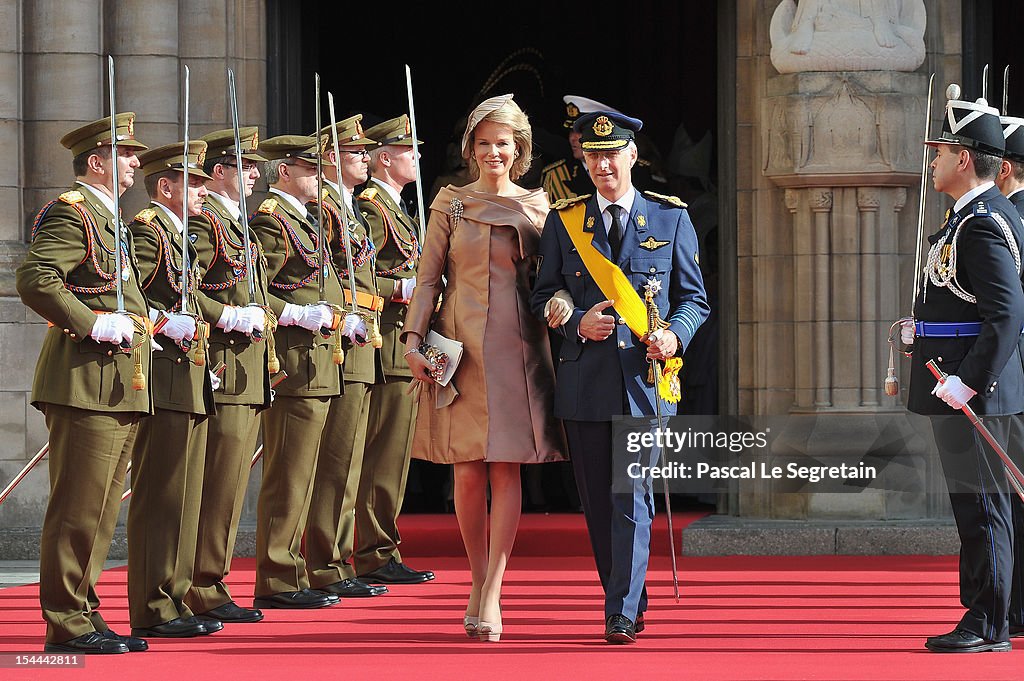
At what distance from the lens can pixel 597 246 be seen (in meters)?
6.48

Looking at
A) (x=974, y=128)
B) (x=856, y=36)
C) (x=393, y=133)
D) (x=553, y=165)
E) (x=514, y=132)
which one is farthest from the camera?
(x=553, y=165)

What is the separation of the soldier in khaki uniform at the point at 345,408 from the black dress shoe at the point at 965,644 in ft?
9.12

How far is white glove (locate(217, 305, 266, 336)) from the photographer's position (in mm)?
7113

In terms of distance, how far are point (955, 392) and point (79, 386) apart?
290 cm

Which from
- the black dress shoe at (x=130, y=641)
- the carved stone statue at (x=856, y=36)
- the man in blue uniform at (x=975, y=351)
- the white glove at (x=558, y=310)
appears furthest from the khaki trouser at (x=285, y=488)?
the carved stone statue at (x=856, y=36)

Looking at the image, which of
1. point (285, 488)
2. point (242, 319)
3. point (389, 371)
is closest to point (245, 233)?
point (242, 319)

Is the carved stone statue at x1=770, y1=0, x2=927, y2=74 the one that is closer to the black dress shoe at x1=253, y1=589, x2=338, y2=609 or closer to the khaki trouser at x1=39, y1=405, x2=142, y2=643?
the black dress shoe at x1=253, y1=589, x2=338, y2=609

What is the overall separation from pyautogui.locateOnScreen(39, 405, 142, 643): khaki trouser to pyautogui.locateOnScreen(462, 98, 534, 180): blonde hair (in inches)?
63.1

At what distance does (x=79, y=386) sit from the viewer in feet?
20.6

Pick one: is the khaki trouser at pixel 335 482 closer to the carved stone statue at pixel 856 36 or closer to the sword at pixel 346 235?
the sword at pixel 346 235

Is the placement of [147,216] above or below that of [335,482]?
above

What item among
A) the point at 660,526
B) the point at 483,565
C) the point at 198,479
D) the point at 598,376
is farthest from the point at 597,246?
the point at 660,526

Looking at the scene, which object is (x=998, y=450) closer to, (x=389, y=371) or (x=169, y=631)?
(x=169, y=631)

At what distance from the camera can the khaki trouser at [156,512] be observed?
6734 millimetres
